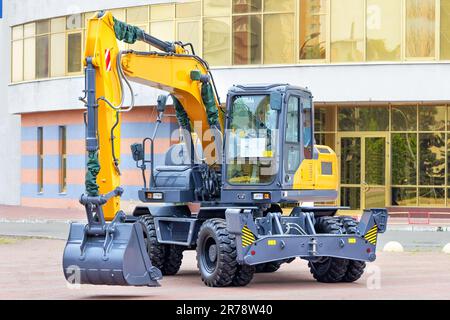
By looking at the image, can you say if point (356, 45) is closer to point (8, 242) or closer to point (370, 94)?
point (370, 94)

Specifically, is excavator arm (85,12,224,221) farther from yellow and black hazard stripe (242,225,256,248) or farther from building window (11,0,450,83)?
building window (11,0,450,83)

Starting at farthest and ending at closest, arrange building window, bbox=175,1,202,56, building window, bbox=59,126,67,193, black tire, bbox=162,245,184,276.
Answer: building window, bbox=59,126,67,193
building window, bbox=175,1,202,56
black tire, bbox=162,245,184,276

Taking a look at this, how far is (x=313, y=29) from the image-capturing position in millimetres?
37219

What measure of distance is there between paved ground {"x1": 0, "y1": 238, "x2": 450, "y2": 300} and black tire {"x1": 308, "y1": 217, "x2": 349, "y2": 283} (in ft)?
0.81

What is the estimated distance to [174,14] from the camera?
129 ft

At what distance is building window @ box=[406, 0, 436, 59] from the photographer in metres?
36.3

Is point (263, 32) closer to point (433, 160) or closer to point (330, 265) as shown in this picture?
point (433, 160)

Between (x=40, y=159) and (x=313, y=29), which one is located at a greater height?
(x=313, y=29)

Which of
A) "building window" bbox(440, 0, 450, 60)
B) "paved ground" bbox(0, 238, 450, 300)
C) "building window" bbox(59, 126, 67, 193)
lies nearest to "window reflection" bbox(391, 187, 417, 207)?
"building window" bbox(440, 0, 450, 60)

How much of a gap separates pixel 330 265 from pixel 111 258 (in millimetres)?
4268

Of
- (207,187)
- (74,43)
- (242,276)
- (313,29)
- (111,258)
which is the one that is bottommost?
(242,276)

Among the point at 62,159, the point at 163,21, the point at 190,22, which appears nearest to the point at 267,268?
the point at 190,22

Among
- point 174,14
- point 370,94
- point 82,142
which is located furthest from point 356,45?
point 82,142
